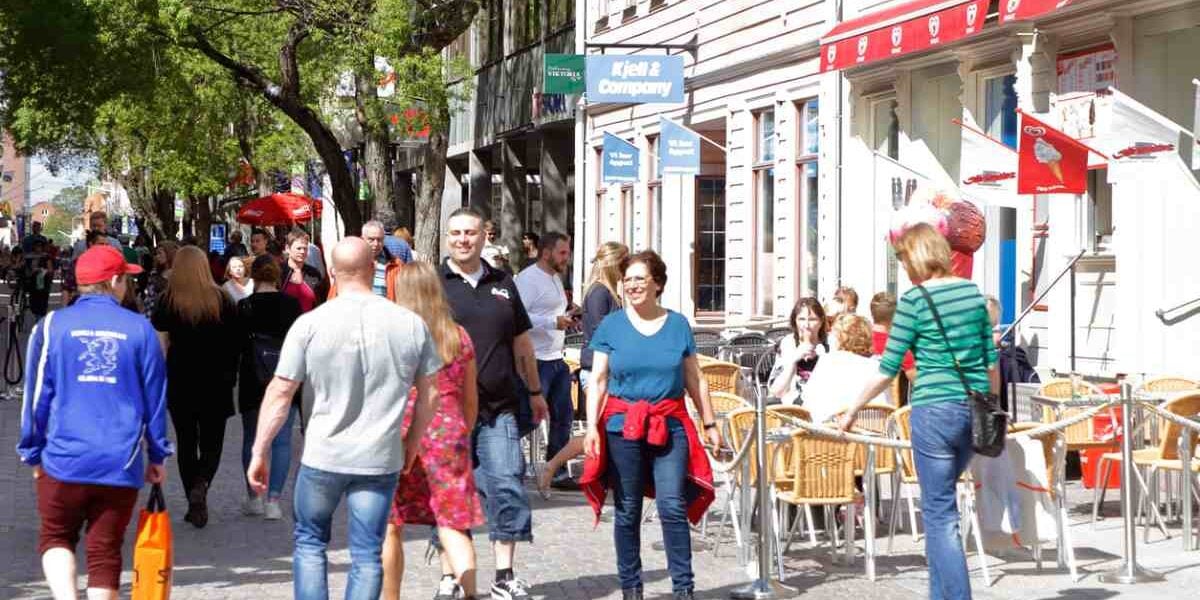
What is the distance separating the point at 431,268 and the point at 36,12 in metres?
28.2

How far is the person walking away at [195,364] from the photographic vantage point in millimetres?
12938

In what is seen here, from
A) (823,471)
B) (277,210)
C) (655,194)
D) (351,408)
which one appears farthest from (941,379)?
(277,210)

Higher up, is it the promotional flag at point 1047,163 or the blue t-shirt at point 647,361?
the promotional flag at point 1047,163

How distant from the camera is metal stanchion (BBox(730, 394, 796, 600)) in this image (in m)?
10.4

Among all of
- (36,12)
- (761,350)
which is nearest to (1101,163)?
(761,350)

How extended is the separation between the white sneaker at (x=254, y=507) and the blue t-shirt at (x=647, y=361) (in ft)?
14.3

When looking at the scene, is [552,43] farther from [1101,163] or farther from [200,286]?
[200,286]

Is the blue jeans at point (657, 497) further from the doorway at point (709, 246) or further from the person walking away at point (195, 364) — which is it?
the doorway at point (709, 246)

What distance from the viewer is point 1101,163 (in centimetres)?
1823

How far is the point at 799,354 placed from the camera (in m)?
13.4

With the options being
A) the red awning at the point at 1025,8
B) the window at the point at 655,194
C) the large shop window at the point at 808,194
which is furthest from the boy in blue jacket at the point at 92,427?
the window at the point at 655,194

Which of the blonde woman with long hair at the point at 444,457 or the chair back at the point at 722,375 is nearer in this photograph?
the blonde woman with long hair at the point at 444,457

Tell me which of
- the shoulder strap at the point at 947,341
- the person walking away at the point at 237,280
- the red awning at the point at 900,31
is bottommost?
the shoulder strap at the point at 947,341

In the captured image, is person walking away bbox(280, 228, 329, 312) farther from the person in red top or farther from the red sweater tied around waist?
the red sweater tied around waist
